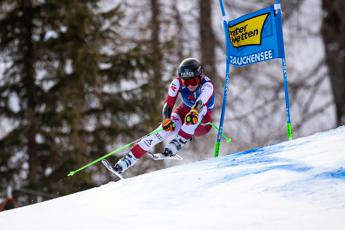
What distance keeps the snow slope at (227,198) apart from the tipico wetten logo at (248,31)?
1.52m

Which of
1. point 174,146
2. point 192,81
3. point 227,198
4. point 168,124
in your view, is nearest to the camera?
point 227,198

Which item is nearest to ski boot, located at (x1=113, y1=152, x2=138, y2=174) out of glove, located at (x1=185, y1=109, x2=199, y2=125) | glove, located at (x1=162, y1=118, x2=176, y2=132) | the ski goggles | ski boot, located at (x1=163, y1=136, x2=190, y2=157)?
ski boot, located at (x1=163, y1=136, x2=190, y2=157)

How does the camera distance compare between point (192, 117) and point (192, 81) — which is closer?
point (192, 117)

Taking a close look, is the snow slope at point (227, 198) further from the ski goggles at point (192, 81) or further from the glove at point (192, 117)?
the ski goggles at point (192, 81)

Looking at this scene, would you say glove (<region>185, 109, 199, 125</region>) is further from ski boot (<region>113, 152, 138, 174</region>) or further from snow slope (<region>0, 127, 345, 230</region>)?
ski boot (<region>113, 152, 138, 174</region>)

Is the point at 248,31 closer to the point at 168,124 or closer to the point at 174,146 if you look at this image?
the point at 168,124

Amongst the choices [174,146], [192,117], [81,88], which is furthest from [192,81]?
[81,88]

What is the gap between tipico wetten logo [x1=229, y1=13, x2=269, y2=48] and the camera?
7574mm

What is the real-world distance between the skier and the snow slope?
2.57 ft

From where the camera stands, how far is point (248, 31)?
7.69m

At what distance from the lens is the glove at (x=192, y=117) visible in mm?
7355

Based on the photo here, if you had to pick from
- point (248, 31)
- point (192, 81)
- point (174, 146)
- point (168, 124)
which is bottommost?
point (174, 146)

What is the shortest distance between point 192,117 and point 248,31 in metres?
1.35

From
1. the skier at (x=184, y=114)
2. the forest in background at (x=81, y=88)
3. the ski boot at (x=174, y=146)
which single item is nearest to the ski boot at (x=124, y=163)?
the skier at (x=184, y=114)
